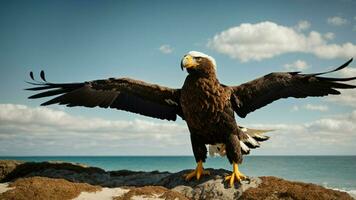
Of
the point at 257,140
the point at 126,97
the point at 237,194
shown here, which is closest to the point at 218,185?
the point at 237,194

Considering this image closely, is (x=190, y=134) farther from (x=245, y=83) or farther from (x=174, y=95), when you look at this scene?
(x=245, y=83)

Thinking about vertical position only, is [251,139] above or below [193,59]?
below

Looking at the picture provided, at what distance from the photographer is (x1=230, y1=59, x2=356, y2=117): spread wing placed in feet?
29.7

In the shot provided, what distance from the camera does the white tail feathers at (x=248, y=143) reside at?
30.3 feet

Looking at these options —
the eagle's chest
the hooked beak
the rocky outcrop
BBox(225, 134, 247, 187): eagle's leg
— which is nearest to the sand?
the rocky outcrop

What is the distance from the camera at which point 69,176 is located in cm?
1172

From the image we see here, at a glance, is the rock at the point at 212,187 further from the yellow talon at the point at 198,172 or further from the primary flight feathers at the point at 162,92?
the primary flight feathers at the point at 162,92

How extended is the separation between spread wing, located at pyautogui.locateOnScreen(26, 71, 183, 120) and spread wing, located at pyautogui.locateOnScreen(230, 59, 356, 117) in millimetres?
1631

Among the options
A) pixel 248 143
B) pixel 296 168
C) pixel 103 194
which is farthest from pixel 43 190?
pixel 296 168

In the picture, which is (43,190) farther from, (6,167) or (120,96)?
(6,167)

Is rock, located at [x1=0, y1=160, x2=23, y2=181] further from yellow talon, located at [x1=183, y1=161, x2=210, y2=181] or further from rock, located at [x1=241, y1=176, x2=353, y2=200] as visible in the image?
rock, located at [x1=241, y1=176, x2=353, y2=200]

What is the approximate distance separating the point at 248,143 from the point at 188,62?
2819 millimetres

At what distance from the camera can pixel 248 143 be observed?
30.9 feet

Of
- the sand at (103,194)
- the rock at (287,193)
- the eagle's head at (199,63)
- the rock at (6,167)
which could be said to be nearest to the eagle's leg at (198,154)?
the rock at (287,193)
